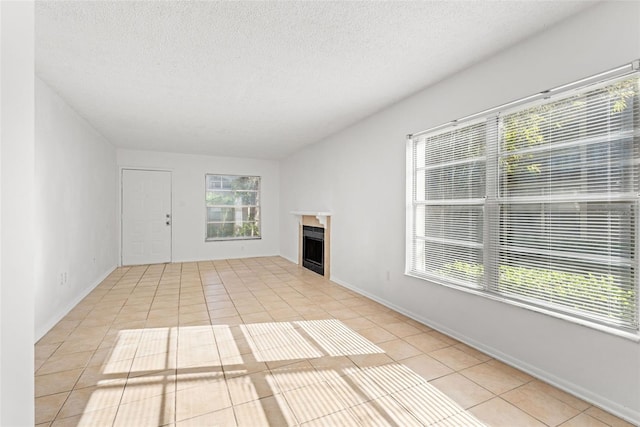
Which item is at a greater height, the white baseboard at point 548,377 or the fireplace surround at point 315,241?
the fireplace surround at point 315,241

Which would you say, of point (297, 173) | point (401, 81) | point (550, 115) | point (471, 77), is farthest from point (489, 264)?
point (297, 173)

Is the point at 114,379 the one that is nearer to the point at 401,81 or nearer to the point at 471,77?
the point at 401,81

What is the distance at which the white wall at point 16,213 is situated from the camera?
37.9 inches

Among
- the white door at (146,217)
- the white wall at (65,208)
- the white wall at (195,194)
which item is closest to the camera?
the white wall at (65,208)

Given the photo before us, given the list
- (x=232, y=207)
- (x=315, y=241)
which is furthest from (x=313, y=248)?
(x=232, y=207)

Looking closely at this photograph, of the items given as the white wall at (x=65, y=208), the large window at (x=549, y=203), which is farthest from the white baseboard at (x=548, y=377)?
the white wall at (x=65, y=208)

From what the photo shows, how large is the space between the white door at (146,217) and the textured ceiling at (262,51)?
2.63 metres

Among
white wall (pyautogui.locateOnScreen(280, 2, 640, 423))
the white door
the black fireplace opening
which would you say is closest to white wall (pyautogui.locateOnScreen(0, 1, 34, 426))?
white wall (pyautogui.locateOnScreen(280, 2, 640, 423))

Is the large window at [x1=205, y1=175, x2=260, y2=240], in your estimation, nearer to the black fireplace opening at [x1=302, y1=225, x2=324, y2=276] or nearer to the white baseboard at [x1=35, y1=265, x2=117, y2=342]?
the black fireplace opening at [x1=302, y1=225, x2=324, y2=276]

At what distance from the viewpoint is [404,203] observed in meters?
3.51

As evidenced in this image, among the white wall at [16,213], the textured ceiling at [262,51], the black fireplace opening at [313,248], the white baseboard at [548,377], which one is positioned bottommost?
the white baseboard at [548,377]

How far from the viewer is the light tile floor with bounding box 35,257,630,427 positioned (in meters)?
1.82

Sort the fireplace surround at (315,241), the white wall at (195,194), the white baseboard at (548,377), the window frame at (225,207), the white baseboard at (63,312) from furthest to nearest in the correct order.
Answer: the window frame at (225,207) → the white wall at (195,194) → the fireplace surround at (315,241) → the white baseboard at (63,312) → the white baseboard at (548,377)

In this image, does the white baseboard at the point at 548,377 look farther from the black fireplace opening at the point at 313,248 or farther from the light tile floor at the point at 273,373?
the black fireplace opening at the point at 313,248
